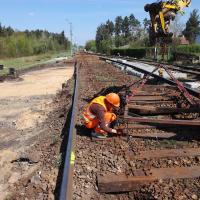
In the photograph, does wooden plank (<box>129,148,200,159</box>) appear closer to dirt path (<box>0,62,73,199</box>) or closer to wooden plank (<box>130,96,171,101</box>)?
dirt path (<box>0,62,73,199</box>)

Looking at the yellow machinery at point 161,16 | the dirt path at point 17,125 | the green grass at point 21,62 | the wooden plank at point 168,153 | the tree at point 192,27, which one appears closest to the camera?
the wooden plank at point 168,153

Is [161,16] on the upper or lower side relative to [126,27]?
lower

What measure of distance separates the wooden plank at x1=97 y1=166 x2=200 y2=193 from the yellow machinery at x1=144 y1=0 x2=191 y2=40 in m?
5.91

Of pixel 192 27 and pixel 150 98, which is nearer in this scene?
pixel 150 98

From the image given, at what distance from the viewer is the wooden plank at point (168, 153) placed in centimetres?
554

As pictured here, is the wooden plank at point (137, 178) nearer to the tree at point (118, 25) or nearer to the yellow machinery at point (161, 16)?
A: the yellow machinery at point (161, 16)

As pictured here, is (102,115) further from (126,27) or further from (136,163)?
(126,27)

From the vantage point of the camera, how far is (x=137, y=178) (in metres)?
4.71

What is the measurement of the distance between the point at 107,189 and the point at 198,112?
12.2ft

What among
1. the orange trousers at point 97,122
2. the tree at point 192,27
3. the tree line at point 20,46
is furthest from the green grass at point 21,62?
the tree at point 192,27

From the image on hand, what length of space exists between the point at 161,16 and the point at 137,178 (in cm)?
637

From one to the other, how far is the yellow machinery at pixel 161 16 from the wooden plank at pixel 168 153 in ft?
17.0

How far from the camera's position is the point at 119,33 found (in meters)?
160

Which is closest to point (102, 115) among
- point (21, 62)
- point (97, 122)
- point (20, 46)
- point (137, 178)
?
point (97, 122)
